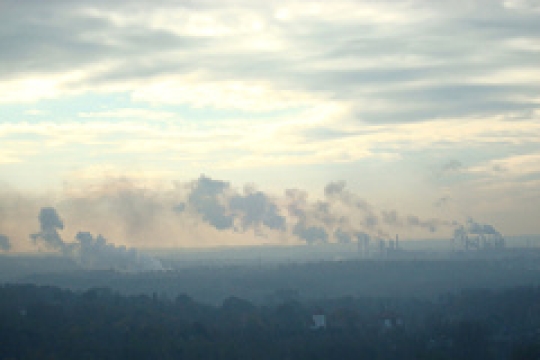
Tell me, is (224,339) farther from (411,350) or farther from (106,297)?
(106,297)

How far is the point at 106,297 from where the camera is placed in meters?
125

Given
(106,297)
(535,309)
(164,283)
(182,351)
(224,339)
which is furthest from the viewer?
(164,283)

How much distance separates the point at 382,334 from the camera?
95750mm

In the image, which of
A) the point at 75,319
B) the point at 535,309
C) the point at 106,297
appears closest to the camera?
the point at 75,319

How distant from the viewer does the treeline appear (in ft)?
261

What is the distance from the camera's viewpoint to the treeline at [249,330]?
79688 mm

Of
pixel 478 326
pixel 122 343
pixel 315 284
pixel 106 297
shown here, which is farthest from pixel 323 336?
pixel 315 284

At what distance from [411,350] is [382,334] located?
44.0 ft

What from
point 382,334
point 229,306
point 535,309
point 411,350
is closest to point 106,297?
point 229,306

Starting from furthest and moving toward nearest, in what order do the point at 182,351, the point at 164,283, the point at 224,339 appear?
the point at 164,283
the point at 224,339
the point at 182,351

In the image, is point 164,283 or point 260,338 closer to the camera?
point 260,338

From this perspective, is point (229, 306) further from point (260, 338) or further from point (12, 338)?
point (12, 338)

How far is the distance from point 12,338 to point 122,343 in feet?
39.2

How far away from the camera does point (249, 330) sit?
93250mm
